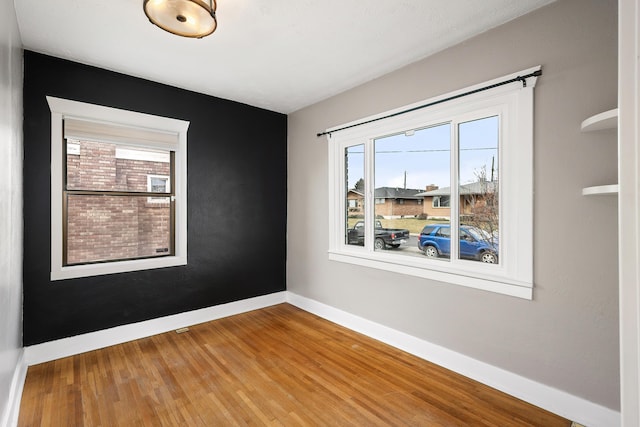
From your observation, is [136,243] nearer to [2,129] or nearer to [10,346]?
[10,346]

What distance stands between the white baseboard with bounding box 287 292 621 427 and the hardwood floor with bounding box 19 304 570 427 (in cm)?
6

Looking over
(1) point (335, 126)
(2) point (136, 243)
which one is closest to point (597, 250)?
(1) point (335, 126)

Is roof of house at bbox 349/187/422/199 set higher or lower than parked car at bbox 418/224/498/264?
higher

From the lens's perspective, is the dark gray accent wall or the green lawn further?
the green lawn

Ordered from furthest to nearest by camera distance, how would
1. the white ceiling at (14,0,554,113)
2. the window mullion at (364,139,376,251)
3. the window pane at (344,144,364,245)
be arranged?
the window pane at (344,144,364,245) < the window mullion at (364,139,376,251) < the white ceiling at (14,0,554,113)

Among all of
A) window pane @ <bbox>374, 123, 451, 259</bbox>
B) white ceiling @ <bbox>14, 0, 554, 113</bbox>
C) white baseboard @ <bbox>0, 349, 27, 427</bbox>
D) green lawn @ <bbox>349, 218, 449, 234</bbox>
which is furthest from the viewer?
green lawn @ <bbox>349, 218, 449, 234</bbox>

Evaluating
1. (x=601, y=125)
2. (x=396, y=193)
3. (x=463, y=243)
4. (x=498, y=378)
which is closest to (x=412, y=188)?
(x=396, y=193)

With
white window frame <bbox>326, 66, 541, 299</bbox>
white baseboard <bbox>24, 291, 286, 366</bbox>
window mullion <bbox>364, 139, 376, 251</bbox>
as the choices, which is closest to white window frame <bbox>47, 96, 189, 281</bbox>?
white baseboard <bbox>24, 291, 286, 366</bbox>

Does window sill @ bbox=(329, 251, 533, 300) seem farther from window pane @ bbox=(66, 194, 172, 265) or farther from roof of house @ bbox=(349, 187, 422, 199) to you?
window pane @ bbox=(66, 194, 172, 265)

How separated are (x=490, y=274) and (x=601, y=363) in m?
0.77

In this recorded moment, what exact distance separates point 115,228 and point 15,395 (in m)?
1.55

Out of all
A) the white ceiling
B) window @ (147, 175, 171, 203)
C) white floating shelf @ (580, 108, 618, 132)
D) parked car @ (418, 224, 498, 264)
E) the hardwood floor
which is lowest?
the hardwood floor

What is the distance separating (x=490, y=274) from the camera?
235cm

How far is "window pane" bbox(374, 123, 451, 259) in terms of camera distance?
9.08ft
